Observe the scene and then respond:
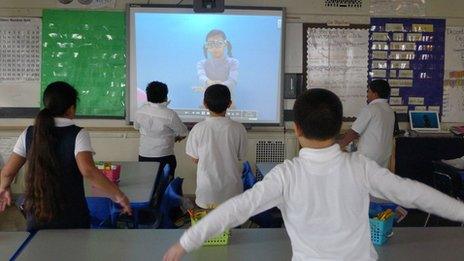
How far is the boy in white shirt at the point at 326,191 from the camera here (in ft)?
4.64

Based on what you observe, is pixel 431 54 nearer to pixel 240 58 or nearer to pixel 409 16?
pixel 409 16

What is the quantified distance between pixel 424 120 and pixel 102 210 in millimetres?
3983

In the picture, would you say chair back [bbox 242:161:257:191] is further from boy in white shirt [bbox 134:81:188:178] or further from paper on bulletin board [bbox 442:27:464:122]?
paper on bulletin board [bbox 442:27:464:122]

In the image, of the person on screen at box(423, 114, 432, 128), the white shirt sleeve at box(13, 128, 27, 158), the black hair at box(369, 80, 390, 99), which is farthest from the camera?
the person on screen at box(423, 114, 432, 128)

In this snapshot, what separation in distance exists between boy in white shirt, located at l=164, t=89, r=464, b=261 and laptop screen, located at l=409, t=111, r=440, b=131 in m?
4.32

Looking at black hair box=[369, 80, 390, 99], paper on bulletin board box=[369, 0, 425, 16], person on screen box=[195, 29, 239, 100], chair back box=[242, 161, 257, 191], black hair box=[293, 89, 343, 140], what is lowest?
chair back box=[242, 161, 257, 191]

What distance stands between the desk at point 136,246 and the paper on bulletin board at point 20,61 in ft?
11.5

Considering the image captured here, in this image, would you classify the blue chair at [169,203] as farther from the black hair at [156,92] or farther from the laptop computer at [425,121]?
the laptop computer at [425,121]

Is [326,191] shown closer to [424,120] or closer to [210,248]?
[210,248]

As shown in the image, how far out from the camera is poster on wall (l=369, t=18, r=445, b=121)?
18.0 ft

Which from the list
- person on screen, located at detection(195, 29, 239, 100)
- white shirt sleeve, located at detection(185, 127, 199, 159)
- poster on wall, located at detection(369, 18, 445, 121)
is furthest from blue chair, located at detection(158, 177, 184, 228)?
poster on wall, located at detection(369, 18, 445, 121)

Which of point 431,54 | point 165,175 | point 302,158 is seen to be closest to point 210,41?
point 165,175

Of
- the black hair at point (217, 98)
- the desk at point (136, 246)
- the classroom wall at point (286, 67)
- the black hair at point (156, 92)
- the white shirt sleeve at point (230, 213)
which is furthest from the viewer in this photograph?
the classroom wall at point (286, 67)

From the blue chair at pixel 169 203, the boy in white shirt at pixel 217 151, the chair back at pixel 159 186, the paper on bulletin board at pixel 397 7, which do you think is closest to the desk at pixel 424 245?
the boy in white shirt at pixel 217 151
